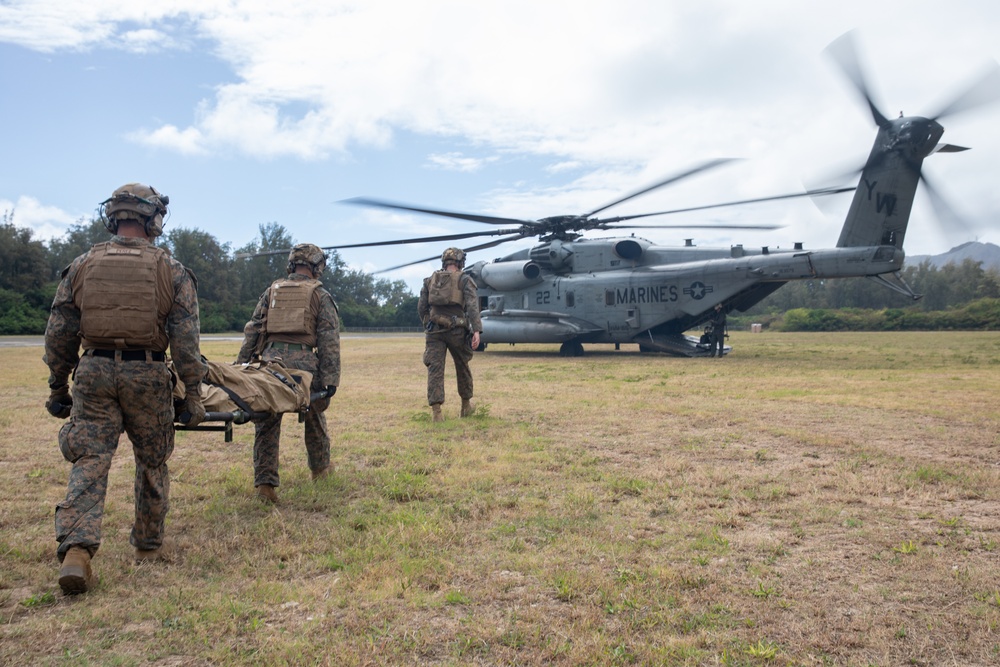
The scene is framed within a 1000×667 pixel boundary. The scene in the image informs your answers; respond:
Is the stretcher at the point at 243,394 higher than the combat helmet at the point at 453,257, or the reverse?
the combat helmet at the point at 453,257

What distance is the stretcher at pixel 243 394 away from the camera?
3.89m

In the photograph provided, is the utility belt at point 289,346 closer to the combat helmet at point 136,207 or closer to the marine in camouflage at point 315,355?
the marine in camouflage at point 315,355

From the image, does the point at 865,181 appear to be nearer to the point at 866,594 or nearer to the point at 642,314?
the point at 642,314

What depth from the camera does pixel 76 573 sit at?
3111 millimetres

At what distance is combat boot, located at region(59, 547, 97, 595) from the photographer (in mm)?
3100

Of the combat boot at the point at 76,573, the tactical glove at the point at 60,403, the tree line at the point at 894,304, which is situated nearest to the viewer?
the combat boot at the point at 76,573

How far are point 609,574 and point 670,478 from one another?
6.16ft

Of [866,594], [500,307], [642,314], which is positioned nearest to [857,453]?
[866,594]

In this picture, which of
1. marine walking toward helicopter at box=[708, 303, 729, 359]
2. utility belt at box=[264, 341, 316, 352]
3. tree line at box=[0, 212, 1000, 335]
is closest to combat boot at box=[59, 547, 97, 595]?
utility belt at box=[264, 341, 316, 352]

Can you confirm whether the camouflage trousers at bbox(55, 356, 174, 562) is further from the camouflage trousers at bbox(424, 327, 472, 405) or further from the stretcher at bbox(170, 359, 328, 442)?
the camouflage trousers at bbox(424, 327, 472, 405)

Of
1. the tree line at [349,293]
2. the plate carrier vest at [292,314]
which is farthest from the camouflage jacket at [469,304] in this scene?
the tree line at [349,293]

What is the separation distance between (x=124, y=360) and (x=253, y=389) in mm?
792

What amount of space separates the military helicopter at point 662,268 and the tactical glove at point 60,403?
1019 centimetres

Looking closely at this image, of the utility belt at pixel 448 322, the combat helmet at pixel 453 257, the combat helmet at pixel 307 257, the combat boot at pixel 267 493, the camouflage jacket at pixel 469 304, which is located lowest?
the combat boot at pixel 267 493
